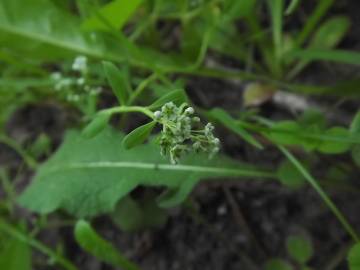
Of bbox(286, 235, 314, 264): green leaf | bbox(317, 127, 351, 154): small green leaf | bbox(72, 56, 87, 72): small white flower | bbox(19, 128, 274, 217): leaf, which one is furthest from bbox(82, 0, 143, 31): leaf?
bbox(286, 235, 314, 264): green leaf

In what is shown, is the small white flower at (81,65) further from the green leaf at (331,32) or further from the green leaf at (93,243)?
the green leaf at (331,32)

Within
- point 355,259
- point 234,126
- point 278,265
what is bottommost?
point 278,265

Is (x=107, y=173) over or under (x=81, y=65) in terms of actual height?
under

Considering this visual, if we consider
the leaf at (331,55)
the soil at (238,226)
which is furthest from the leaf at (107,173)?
the leaf at (331,55)

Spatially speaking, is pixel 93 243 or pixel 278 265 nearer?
pixel 93 243

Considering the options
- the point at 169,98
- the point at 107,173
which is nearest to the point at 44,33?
the point at 107,173

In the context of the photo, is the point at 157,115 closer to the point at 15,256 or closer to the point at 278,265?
the point at 278,265

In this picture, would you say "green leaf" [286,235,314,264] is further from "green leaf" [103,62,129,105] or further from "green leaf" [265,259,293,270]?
"green leaf" [103,62,129,105]
